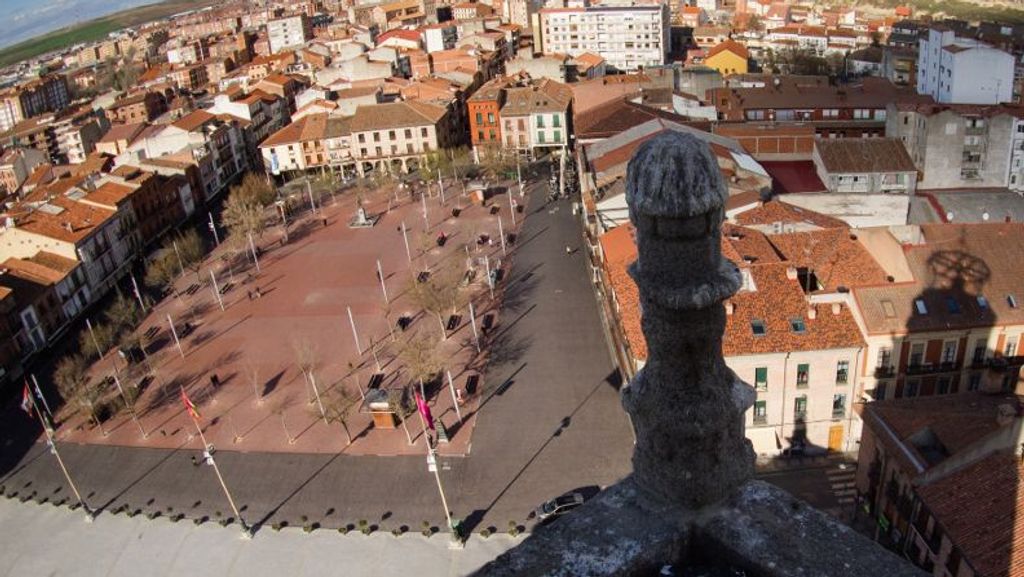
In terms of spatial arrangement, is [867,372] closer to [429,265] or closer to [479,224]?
[429,265]

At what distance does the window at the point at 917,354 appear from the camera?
31906 mm

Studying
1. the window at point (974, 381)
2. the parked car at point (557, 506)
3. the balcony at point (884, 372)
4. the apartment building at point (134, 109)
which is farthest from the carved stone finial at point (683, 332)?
the apartment building at point (134, 109)

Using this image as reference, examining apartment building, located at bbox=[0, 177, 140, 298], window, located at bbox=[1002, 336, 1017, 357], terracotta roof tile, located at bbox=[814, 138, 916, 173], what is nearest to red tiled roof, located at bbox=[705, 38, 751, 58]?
terracotta roof tile, located at bbox=[814, 138, 916, 173]

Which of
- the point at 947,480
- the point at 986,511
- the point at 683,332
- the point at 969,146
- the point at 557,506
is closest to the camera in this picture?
the point at 683,332

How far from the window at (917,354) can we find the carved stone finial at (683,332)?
92.9 feet

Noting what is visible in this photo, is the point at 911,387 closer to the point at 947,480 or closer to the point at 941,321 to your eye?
the point at 941,321

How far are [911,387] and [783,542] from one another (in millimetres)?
29938

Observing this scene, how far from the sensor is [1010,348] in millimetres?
32156

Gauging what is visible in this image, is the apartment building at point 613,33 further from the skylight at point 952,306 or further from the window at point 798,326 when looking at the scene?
the window at point 798,326

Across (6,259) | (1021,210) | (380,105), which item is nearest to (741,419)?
(1021,210)

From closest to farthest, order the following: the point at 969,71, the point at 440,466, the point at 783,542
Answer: the point at 783,542 < the point at 440,466 < the point at 969,71

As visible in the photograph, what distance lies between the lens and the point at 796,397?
1287 inches

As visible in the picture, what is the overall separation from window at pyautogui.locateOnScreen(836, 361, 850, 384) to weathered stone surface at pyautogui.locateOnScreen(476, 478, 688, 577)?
27.8m

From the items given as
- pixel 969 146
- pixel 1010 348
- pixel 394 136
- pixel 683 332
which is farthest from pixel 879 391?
pixel 394 136
